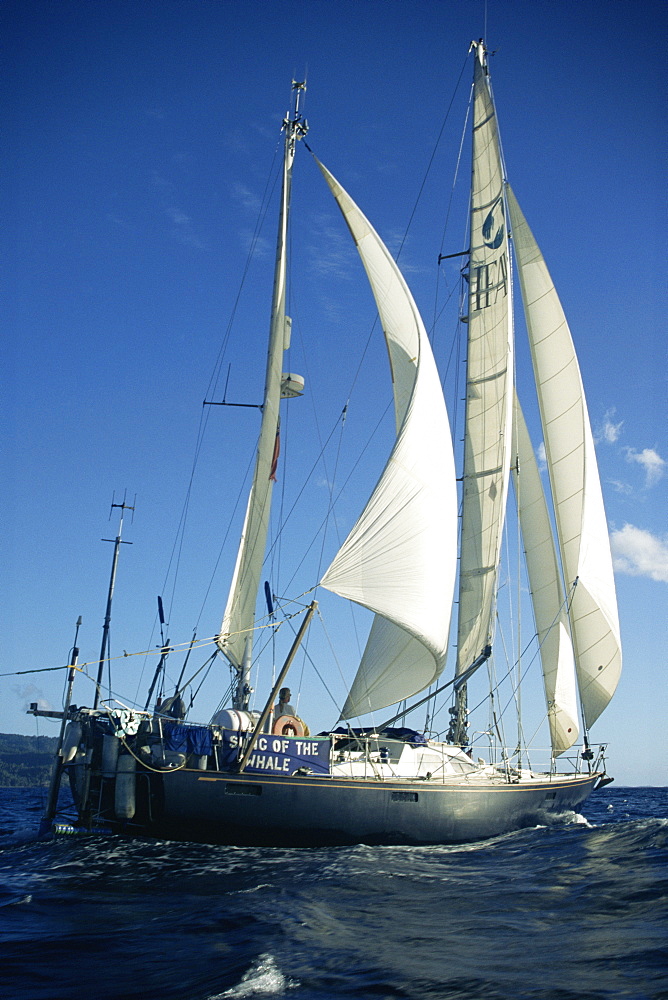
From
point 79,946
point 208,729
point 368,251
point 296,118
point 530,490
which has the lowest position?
point 79,946

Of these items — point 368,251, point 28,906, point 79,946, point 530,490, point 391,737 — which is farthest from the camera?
point 530,490

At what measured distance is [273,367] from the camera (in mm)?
21891

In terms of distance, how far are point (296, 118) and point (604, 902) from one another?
23839 millimetres

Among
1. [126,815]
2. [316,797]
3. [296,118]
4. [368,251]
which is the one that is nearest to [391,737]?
[316,797]

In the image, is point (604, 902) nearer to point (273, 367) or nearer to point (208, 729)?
point (208, 729)

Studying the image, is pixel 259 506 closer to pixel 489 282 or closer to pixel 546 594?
pixel 546 594

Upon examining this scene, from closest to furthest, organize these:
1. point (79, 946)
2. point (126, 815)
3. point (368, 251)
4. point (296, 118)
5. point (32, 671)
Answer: point (79, 946) → point (32, 671) → point (126, 815) → point (368, 251) → point (296, 118)

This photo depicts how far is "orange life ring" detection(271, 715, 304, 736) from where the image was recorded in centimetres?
1711

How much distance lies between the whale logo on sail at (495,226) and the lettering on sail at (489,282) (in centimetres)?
62

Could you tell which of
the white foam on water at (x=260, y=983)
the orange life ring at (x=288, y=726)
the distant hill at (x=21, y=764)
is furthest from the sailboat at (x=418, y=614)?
the distant hill at (x=21, y=764)

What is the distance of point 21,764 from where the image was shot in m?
140

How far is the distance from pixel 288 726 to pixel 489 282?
16.0 m

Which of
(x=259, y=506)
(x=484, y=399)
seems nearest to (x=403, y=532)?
(x=259, y=506)

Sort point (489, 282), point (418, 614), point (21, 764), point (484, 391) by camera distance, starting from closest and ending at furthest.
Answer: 1. point (418, 614)
2. point (484, 391)
3. point (489, 282)
4. point (21, 764)
